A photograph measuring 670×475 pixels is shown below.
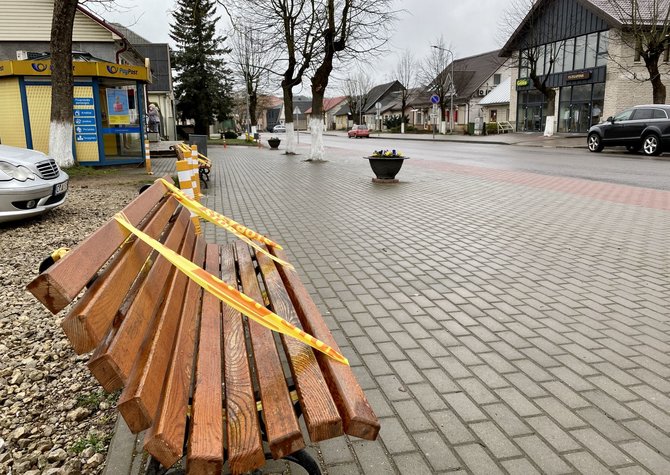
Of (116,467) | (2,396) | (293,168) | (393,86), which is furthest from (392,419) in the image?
(393,86)

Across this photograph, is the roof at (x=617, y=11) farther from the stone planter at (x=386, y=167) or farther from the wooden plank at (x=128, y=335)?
the wooden plank at (x=128, y=335)

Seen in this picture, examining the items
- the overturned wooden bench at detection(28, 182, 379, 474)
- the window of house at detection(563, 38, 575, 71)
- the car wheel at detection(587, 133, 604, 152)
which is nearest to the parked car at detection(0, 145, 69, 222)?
the overturned wooden bench at detection(28, 182, 379, 474)

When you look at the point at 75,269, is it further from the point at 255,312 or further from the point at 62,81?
the point at 62,81

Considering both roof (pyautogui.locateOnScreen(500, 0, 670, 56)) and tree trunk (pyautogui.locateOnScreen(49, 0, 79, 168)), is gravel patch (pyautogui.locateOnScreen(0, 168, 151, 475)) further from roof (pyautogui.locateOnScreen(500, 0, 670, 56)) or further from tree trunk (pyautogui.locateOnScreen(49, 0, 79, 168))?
roof (pyautogui.locateOnScreen(500, 0, 670, 56))

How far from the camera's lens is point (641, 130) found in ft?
70.5

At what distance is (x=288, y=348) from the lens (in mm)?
2520

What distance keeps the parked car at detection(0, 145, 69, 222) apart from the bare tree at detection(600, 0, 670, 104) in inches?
1147

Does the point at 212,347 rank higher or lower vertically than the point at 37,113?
lower

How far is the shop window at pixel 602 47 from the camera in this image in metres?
36.6

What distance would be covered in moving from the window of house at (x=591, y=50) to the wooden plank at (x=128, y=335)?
41597 mm

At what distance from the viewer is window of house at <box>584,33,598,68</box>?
37.6 m

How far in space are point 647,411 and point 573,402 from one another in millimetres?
378

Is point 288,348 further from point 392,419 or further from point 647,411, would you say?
point 647,411

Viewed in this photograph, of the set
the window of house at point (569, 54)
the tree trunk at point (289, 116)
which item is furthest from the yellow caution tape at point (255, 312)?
the window of house at point (569, 54)
